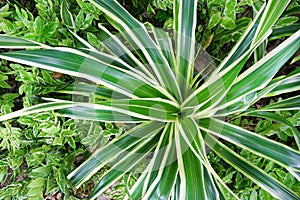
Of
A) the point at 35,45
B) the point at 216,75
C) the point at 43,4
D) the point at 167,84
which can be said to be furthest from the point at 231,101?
the point at 43,4

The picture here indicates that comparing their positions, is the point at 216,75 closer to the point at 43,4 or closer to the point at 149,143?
the point at 149,143

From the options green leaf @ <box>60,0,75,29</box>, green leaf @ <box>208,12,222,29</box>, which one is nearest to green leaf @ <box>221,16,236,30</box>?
green leaf @ <box>208,12,222,29</box>

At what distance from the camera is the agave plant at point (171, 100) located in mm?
780

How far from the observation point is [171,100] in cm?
89

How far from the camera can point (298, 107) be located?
3.13 feet

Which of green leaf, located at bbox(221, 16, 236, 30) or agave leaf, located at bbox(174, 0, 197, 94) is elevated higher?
green leaf, located at bbox(221, 16, 236, 30)

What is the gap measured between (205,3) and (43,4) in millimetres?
485

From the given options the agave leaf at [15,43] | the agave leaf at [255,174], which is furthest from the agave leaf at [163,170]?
the agave leaf at [15,43]

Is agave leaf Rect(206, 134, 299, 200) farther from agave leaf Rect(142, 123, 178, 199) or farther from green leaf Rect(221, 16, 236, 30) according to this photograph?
green leaf Rect(221, 16, 236, 30)

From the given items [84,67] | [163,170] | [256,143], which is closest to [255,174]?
[256,143]

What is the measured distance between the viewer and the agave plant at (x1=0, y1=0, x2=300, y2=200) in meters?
0.78

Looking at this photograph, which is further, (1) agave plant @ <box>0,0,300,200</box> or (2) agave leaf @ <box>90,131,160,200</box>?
(2) agave leaf @ <box>90,131,160,200</box>

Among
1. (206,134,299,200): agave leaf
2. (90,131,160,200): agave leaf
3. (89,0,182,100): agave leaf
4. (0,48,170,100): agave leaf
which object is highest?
(89,0,182,100): agave leaf

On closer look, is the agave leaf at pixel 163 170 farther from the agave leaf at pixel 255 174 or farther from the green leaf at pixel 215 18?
the green leaf at pixel 215 18
